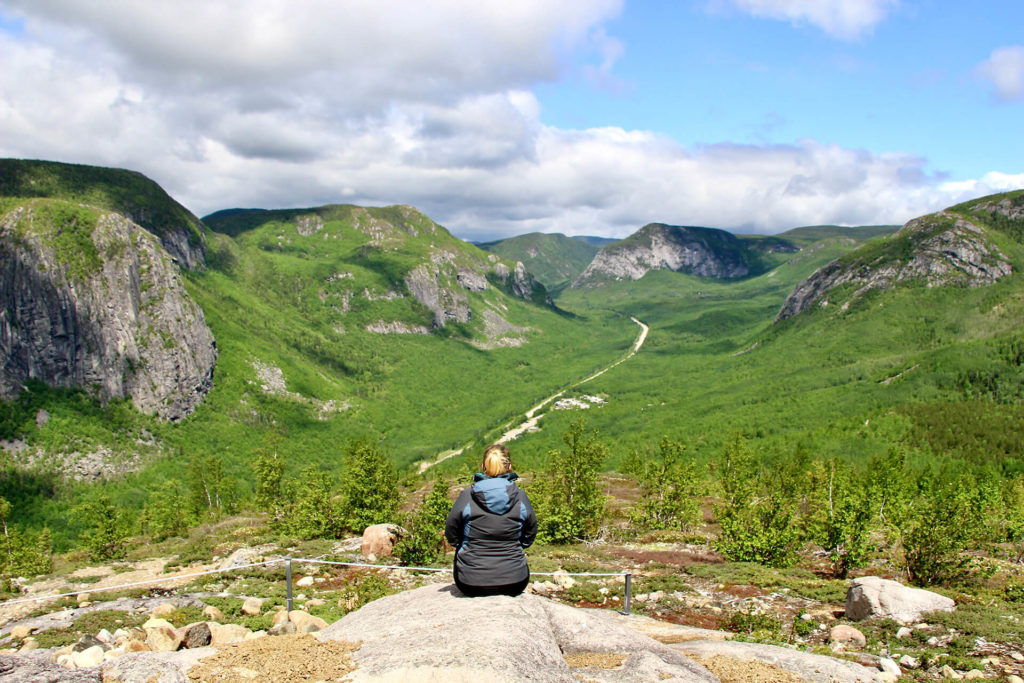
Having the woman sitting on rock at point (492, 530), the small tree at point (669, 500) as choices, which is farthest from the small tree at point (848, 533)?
the woman sitting on rock at point (492, 530)

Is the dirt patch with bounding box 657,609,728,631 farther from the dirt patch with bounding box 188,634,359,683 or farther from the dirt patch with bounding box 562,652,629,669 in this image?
the dirt patch with bounding box 188,634,359,683

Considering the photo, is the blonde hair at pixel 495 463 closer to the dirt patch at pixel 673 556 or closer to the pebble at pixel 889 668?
the pebble at pixel 889 668

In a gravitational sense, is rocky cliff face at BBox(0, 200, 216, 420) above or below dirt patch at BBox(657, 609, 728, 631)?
above

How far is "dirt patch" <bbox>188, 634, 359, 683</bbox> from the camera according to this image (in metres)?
9.41

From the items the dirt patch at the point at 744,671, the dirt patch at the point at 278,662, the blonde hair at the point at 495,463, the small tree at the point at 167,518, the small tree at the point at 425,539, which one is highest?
the blonde hair at the point at 495,463

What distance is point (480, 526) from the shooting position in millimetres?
11852

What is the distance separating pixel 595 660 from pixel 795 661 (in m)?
5.38

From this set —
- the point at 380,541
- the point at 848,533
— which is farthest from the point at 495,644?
the point at 848,533

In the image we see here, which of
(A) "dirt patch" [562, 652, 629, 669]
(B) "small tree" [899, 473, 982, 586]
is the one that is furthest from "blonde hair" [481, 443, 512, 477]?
(B) "small tree" [899, 473, 982, 586]

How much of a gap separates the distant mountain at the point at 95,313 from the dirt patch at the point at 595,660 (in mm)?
179677

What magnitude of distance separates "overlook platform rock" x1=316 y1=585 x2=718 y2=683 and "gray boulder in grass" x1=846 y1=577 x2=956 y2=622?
39.5 ft

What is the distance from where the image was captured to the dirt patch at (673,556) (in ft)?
107

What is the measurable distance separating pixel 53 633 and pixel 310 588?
10130 millimetres

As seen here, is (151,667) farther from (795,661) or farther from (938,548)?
(938,548)
